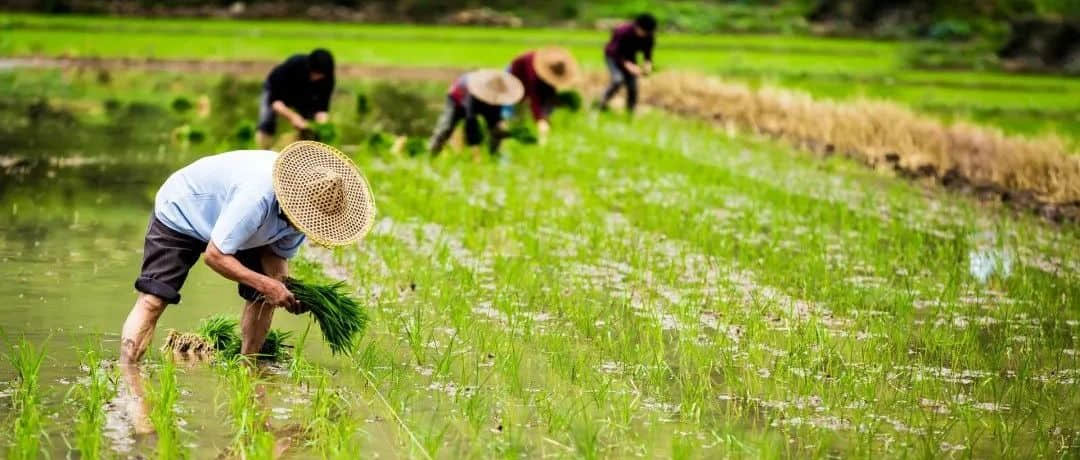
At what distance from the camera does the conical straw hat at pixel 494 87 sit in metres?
12.8

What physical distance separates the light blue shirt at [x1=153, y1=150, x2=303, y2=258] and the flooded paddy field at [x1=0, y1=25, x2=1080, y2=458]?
513mm

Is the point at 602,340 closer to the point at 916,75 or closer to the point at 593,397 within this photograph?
the point at 593,397

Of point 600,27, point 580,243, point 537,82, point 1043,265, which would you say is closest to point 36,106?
point 537,82

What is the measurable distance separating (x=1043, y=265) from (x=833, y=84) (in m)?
15.0

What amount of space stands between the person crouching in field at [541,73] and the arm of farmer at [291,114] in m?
2.80

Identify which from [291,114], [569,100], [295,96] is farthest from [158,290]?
[569,100]

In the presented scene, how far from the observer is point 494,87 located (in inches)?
507

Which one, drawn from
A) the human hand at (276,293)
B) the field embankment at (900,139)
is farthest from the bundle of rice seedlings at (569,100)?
the human hand at (276,293)

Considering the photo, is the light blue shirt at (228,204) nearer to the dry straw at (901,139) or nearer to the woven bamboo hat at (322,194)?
the woven bamboo hat at (322,194)

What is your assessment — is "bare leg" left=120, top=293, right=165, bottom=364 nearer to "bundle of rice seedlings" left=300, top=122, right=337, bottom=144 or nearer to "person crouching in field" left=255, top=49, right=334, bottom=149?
"person crouching in field" left=255, top=49, right=334, bottom=149

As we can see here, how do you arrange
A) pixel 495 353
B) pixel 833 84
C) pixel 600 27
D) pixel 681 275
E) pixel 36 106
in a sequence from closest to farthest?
pixel 495 353 < pixel 681 275 < pixel 36 106 < pixel 833 84 < pixel 600 27

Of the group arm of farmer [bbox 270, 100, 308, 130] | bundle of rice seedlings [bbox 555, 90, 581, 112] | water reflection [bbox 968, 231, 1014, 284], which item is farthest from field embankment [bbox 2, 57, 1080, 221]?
arm of farmer [bbox 270, 100, 308, 130]

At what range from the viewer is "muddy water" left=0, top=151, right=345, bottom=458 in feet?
17.6

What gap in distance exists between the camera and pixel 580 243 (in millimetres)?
9586
